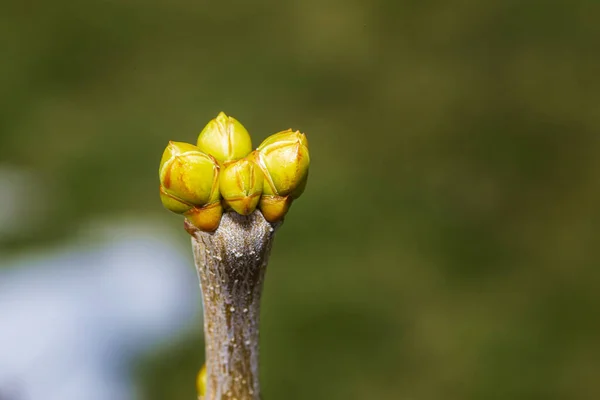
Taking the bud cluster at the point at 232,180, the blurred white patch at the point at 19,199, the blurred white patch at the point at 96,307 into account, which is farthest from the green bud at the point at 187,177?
the blurred white patch at the point at 19,199

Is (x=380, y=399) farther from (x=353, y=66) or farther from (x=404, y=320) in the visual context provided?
(x=353, y=66)

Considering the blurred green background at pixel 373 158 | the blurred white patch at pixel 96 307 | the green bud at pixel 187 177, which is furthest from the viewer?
the blurred green background at pixel 373 158

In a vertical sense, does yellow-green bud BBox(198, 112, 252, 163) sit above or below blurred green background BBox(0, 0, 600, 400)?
below

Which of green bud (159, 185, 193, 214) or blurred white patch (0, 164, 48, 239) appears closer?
green bud (159, 185, 193, 214)

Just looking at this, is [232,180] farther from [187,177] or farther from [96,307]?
[96,307]

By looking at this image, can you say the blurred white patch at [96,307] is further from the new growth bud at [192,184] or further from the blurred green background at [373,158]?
the new growth bud at [192,184]

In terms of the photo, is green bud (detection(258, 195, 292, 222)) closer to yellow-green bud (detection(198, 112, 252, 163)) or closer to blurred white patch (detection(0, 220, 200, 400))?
yellow-green bud (detection(198, 112, 252, 163))

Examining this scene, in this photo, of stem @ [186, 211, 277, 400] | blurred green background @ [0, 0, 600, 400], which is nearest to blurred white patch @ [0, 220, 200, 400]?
blurred green background @ [0, 0, 600, 400]
